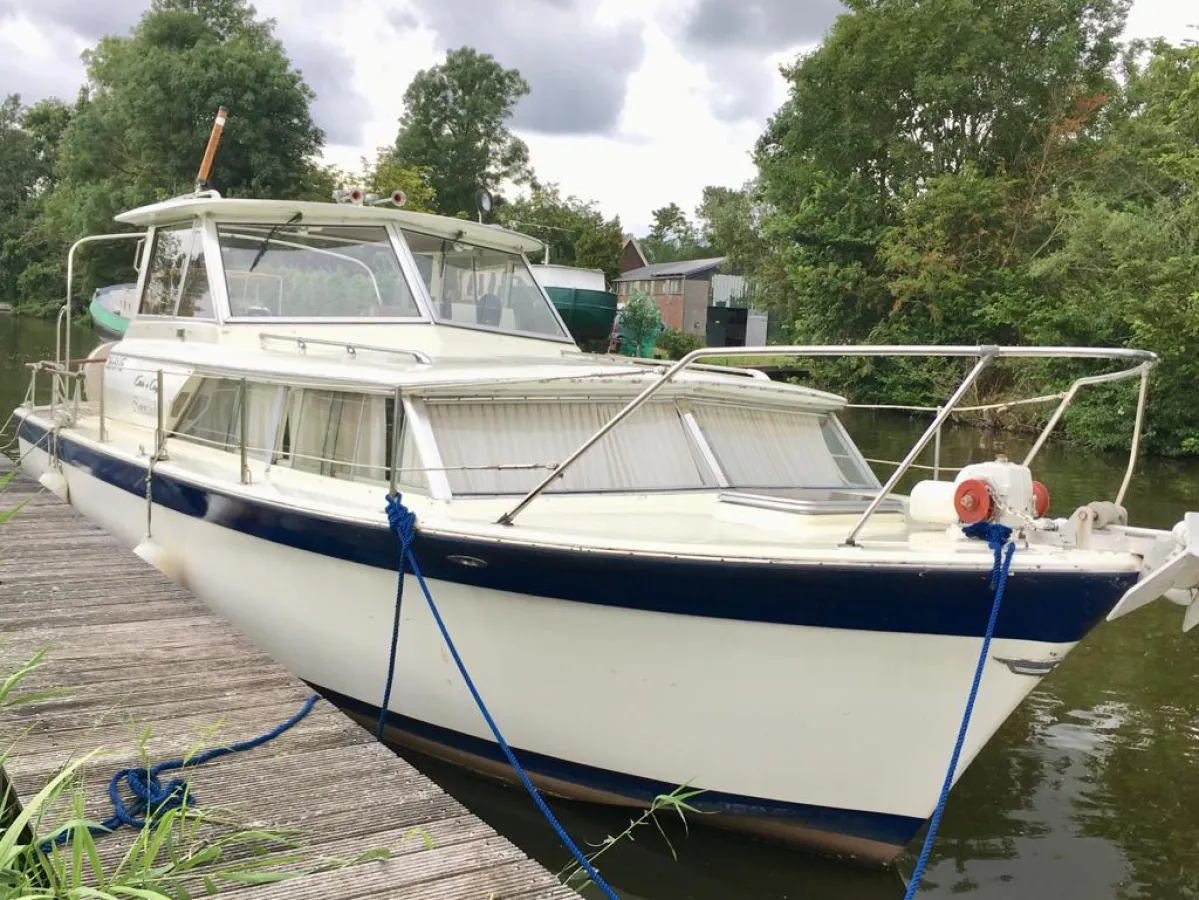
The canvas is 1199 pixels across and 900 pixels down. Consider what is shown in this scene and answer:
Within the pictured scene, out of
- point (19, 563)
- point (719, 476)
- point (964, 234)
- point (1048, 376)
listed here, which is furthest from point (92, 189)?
point (719, 476)

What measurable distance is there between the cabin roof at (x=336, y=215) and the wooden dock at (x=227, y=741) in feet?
8.42

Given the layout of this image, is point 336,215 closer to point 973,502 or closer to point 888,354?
point 888,354

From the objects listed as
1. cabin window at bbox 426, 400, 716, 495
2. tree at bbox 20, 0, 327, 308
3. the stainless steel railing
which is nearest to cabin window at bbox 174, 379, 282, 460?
the stainless steel railing

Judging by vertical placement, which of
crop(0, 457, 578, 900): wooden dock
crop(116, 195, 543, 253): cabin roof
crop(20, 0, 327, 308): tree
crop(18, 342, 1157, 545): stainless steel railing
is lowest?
crop(0, 457, 578, 900): wooden dock

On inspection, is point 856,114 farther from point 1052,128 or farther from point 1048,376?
point 1048,376

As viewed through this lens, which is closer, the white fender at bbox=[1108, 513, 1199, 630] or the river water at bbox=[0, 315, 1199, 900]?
the white fender at bbox=[1108, 513, 1199, 630]

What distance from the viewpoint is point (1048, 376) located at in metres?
22.7

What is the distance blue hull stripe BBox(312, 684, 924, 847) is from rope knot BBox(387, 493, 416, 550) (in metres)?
1.12

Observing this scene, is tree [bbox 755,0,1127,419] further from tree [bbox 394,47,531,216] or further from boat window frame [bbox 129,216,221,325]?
tree [bbox 394,47,531,216]

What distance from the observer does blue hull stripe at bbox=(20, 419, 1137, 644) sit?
3.51m

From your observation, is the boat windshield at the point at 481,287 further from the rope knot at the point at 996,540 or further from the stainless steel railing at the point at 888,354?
the rope knot at the point at 996,540

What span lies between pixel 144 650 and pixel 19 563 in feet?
6.48

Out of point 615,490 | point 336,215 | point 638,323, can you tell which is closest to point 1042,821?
point 615,490

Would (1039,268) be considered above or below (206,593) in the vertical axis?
above
